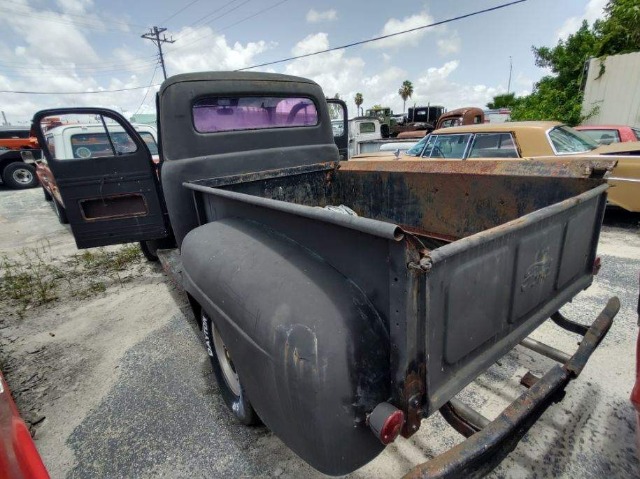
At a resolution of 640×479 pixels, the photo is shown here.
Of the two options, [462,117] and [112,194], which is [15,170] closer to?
[112,194]

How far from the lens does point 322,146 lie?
3.54 metres

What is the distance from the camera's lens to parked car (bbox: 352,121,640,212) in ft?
15.1

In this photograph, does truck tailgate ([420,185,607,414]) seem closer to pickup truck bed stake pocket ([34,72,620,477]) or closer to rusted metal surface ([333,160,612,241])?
pickup truck bed stake pocket ([34,72,620,477])

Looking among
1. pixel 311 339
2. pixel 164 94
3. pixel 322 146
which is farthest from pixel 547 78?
pixel 311 339

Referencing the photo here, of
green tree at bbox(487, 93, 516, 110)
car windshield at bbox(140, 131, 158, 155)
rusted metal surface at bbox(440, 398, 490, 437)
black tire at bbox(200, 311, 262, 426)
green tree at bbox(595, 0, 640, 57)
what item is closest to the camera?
rusted metal surface at bbox(440, 398, 490, 437)

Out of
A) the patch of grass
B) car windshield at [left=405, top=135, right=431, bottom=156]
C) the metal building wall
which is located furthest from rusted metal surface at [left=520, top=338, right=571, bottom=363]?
the metal building wall

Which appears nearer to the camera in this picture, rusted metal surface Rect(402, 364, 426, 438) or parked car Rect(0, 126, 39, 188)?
rusted metal surface Rect(402, 364, 426, 438)

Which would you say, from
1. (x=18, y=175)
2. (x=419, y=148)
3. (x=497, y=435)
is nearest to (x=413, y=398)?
(x=497, y=435)

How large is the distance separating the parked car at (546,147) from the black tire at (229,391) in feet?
15.6

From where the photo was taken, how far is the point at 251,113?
3168 millimetres

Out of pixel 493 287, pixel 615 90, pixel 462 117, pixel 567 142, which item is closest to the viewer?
pixel 493 287

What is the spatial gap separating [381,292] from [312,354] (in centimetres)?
31

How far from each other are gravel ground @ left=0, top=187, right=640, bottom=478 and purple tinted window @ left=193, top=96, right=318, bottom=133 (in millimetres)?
1920

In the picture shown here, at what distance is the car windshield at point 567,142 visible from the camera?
4742 mm
